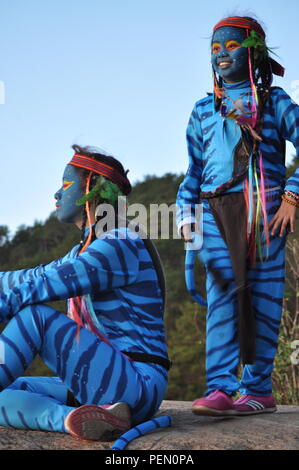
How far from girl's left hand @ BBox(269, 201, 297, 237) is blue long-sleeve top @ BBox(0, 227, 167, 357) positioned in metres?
0.65

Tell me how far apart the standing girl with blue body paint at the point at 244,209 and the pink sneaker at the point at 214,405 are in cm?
4

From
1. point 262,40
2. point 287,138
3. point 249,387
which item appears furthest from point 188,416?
point 262,40

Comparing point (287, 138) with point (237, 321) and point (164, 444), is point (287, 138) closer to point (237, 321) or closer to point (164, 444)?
point (237, 321)

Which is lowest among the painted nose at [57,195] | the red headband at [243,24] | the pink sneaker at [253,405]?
the pink sneaker at [253,405]

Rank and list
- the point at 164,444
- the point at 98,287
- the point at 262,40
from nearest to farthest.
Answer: the point at 164,444 < the point at 98,287 < the point at 262,40

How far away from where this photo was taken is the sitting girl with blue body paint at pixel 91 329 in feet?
7.24

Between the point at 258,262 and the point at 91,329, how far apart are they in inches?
34.2

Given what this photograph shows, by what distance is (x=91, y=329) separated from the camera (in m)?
2.42

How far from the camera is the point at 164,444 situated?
2.15 metres

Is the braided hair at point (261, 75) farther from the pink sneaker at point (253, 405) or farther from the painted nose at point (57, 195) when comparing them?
the pink sneaker at point (253, 405)

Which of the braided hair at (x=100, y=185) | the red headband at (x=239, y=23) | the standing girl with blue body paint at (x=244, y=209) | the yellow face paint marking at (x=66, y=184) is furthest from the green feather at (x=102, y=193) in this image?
the red headband at (x=239, y=23)

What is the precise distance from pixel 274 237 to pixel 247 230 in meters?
0.12

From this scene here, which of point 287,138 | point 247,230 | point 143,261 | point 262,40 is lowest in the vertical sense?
point 143,261

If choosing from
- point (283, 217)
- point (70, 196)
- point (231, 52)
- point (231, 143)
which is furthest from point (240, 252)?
point (231, 52)
